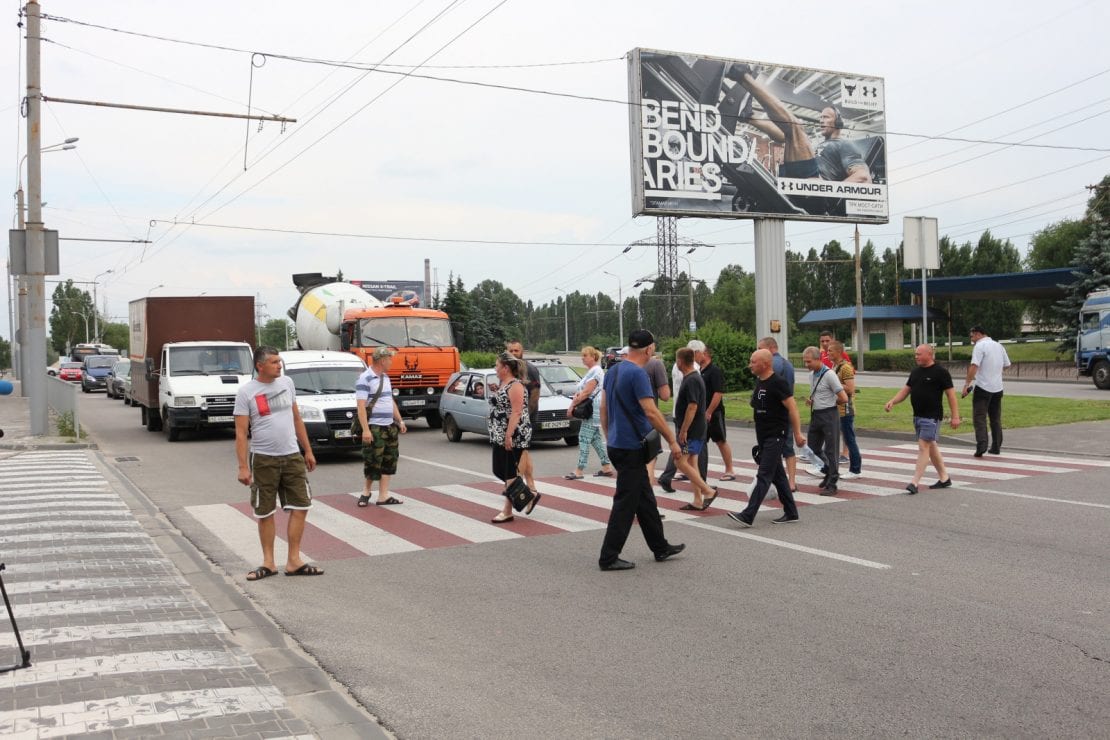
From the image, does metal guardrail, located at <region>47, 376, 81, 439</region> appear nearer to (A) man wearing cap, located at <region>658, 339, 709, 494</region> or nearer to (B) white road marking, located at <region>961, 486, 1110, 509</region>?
(A) man wearing cap, located at <region>658, 339, 709, 494</region>

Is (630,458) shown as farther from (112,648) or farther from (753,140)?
(753,140)

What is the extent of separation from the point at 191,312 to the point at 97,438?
12.5ft

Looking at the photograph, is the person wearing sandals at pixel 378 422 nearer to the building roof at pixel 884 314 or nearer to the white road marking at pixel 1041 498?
the white road marking at pixel 1041 498

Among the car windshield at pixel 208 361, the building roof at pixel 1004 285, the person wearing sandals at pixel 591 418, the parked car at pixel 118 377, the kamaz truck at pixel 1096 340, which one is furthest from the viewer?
the building roof at pixel 1004 285

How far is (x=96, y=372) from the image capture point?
51375mm

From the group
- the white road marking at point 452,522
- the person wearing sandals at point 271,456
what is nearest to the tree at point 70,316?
the white road marking at point 452,522

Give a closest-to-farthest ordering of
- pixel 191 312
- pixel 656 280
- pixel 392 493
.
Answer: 1. pixel 392 493
2. pixel 191 312
3. pixel 656 280

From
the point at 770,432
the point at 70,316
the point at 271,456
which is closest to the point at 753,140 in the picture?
the point at 770,432

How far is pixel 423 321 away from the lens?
81.2 ft

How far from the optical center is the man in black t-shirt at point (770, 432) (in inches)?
375

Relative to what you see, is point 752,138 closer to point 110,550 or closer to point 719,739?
point 110,550

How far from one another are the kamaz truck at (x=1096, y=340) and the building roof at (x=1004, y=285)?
13.8m

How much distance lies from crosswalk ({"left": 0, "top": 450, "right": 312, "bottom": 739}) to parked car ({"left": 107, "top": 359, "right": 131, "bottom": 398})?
107 ft

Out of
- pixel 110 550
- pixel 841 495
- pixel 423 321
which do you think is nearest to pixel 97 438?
pixel 423 321
